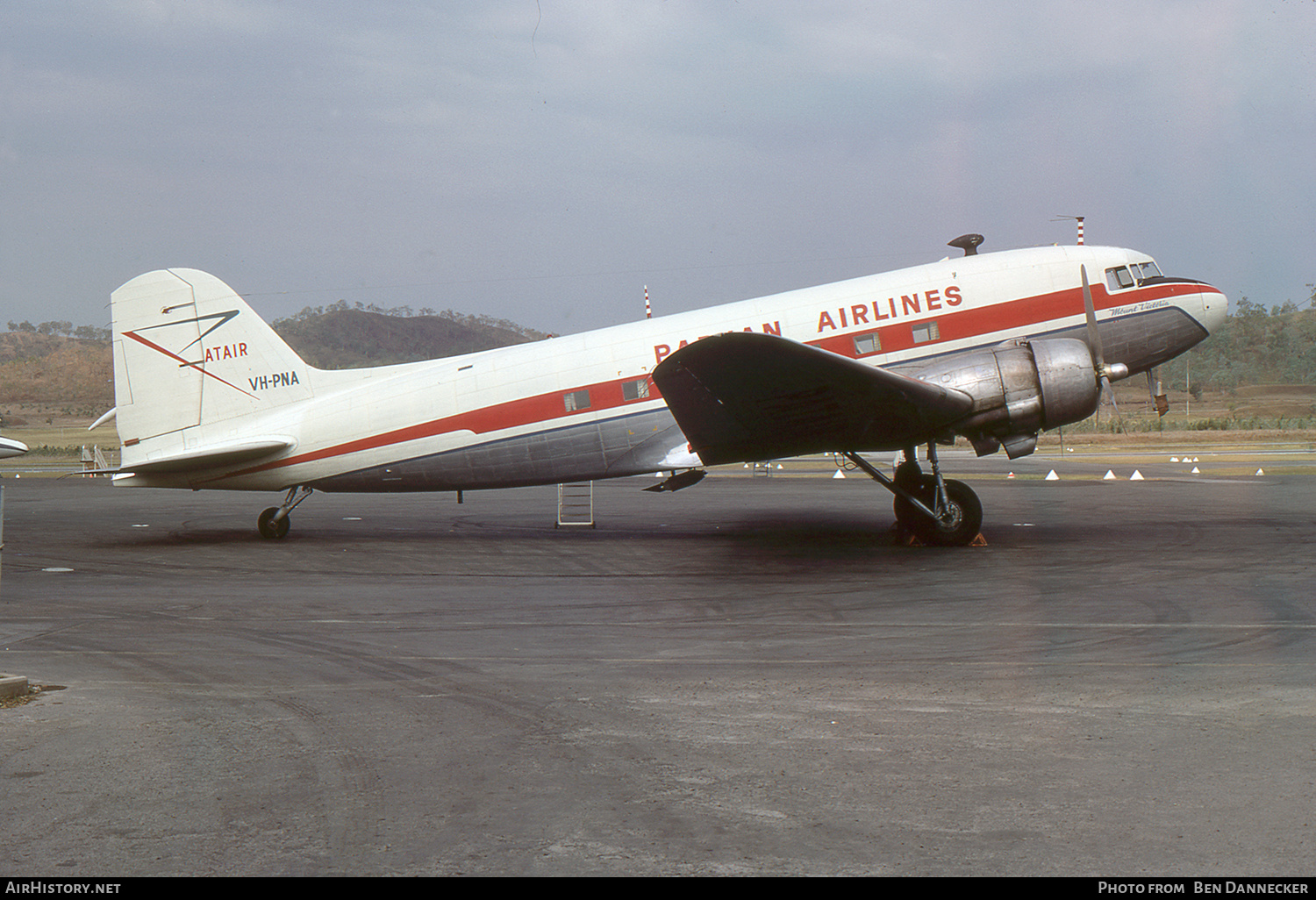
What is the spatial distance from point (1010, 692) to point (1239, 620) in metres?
3.71

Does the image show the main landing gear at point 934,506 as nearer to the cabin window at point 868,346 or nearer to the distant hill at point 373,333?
the cabin window at point 868,346

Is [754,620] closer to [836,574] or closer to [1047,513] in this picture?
[836,574]

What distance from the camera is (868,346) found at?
15.0 meters

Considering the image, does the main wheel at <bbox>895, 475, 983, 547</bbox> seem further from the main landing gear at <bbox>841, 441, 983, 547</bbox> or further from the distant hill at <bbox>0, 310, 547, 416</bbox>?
the distant hill at <bbox>0, 310, 547, 416</bbox>

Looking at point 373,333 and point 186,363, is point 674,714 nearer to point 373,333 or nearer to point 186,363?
point 186,363

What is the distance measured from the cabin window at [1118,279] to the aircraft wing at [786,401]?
11.7 feet

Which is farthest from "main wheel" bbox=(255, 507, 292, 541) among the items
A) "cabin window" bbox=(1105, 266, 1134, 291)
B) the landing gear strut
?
"cabin window" bbox=(1105, 266, 1134, 291)

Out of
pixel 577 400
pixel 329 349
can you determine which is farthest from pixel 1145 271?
pixel 329 349

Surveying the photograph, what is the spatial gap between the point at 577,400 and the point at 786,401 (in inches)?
152

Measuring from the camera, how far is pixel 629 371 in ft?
51.2

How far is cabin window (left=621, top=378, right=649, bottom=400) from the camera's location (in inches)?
611

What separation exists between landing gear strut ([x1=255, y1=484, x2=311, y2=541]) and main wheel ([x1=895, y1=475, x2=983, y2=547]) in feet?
34.3

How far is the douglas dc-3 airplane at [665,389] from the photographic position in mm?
A: 13797

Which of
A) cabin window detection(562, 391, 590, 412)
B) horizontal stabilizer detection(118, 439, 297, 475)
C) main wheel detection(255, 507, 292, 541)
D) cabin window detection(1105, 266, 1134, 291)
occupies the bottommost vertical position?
main wheel detection(255, 507, 292, 541)
